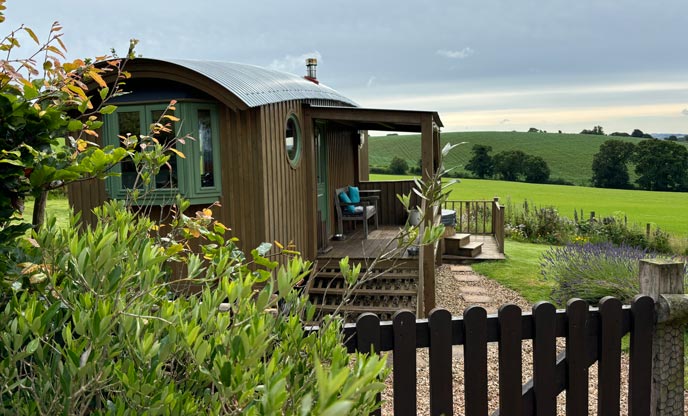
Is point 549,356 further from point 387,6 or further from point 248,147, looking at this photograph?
point 387,6

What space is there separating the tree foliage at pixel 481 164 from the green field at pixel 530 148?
1239 mm

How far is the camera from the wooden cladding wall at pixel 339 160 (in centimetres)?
1149

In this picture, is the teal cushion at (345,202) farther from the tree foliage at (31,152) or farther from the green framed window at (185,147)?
the tree foliage at (31,152)

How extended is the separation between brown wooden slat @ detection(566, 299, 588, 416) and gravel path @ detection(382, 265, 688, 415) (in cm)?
122

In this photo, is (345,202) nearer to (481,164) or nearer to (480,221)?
(480,221)

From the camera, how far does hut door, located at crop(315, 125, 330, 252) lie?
406 inches

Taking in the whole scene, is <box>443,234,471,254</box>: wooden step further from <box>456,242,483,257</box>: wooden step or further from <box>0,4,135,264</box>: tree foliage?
<box>0,4,135,264</box>: tree foliage

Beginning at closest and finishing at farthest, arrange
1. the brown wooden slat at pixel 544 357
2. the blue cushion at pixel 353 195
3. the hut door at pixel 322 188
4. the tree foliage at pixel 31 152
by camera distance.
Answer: the tree foliage at pixel 31 152 < the brown wooden slat at pixel 544 357 < the hut door at pixel 322 188 < the blue cushion at pixel 353 195

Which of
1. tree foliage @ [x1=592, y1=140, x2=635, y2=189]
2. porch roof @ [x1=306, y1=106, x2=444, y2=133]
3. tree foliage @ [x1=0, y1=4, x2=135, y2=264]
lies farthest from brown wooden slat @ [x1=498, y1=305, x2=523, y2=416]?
tree foliage @ [x1=592, y1=140, x2=635, y2=189]

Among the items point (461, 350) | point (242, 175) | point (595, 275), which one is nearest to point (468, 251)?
point (595, 275)

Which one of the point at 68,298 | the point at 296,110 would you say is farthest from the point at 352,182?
the point at 68,298

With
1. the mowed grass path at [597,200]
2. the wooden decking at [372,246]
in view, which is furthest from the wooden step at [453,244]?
the mowed grass path at [597,200]

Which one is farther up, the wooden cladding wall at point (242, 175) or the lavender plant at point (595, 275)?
the wooden cladding wall at point (242, 175)

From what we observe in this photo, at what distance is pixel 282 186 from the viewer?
27.4 feet
